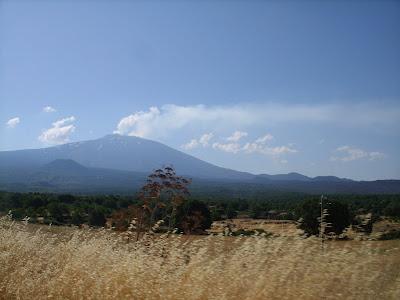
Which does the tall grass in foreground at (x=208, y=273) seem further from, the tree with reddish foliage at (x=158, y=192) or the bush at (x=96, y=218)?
the bush at (x=96, y=218)

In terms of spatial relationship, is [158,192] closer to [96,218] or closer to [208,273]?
[208,273]

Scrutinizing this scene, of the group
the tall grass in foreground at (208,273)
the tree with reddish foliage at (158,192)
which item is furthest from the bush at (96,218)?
the tall grass in foreground at (208,273)

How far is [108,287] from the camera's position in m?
4.44

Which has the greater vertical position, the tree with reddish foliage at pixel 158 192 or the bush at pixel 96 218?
the tree with reddish foliage at pixel 158 192

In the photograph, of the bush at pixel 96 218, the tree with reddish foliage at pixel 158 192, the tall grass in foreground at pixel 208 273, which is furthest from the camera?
the bush at pixel 96 218

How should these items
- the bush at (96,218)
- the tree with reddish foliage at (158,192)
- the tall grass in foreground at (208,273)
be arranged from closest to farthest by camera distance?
the tall grass in foreground at (208,273)
the tree with reddish foliage at (158,192)
the bush at (96,218)

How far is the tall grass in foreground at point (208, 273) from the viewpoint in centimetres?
454

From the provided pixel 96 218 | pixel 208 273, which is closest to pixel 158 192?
pixel 208 273

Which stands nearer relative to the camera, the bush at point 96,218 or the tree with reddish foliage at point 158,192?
the tree with reddish foliage at point 158,192

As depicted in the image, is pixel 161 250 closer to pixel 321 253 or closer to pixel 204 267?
pixel 204 267

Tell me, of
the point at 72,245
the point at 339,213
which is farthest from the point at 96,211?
the point at 72,245

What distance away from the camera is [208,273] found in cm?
477

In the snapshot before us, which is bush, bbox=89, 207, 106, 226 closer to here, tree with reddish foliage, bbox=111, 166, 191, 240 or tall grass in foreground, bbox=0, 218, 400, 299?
tree with reddish foliage, bbox=111, 166, 191, 240

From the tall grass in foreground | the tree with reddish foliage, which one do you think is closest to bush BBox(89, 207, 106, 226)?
the tree with reddish foliage
